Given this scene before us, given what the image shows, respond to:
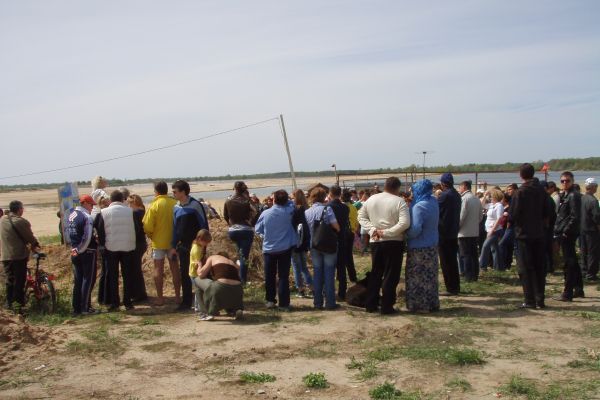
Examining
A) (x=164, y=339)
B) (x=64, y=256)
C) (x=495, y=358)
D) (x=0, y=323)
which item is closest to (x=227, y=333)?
(x=164, y=339)

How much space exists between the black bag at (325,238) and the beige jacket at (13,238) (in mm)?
4197

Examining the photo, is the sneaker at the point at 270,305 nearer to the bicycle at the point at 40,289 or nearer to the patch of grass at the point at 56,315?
the patch of grass at the point at 56,315

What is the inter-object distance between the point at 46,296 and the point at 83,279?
0.89m

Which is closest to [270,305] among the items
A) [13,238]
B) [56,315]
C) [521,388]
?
[56,315]

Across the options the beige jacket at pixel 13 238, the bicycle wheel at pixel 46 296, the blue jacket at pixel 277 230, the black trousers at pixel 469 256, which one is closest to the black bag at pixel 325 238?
the blue jacket at pixel 277 230

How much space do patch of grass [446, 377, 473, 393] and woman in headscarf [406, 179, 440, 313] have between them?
2835 mm

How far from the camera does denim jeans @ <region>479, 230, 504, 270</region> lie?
11.6 m

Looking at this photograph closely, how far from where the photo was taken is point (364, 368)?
5656 millimetres

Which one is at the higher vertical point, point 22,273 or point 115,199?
point 115,199

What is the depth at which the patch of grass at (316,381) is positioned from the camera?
5191 millimetres

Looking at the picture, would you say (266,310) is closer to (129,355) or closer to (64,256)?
(129,355)

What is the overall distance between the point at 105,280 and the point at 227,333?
2827 millimetres

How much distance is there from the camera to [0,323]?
6730 mm

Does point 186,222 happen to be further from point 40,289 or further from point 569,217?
point 569,217
